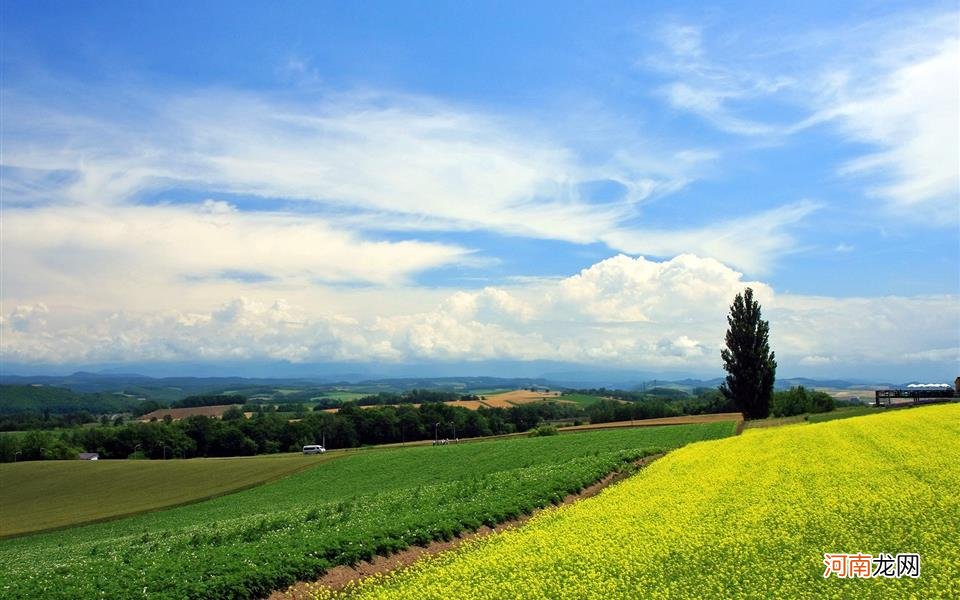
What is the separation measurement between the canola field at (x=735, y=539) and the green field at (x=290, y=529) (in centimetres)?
189

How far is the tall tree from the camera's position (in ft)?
226

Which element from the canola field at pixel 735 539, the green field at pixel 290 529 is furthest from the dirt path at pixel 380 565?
the canola field at pixel 735 539

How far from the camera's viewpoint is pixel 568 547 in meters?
19.1

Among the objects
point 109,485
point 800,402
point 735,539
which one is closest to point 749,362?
point 800,402

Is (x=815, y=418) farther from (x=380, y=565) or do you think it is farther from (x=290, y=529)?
(x=380, y=565)

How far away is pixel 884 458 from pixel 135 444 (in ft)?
421

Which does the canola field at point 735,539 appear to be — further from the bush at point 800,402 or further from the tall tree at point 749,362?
the bush at point 800,402

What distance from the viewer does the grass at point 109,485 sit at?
175ft

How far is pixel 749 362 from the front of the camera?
6969cm

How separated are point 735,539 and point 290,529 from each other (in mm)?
16162
